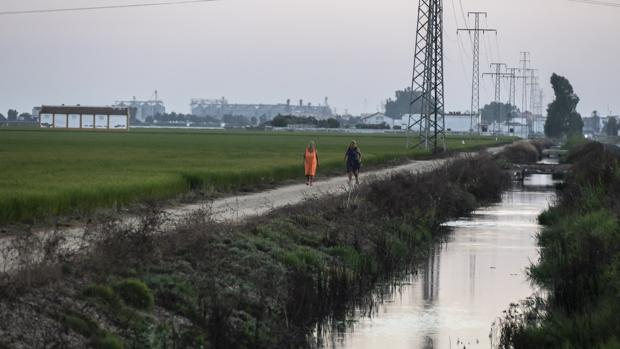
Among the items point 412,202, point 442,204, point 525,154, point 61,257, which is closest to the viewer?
point 61,257

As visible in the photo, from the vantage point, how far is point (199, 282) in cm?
2120

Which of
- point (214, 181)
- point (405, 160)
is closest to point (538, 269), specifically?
point (214, 181)

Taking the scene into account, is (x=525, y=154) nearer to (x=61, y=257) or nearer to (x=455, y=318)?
(x=455, y=318)

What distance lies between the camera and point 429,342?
22.3 metres

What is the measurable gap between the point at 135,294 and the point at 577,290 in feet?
27.9

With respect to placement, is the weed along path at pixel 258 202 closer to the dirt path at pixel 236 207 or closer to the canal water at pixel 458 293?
the dirt path at pixel 236 207

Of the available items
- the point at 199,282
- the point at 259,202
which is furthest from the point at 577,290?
the point at 259,202

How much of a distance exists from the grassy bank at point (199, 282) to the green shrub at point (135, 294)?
2cm

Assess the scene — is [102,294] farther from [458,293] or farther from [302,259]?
[458,293]

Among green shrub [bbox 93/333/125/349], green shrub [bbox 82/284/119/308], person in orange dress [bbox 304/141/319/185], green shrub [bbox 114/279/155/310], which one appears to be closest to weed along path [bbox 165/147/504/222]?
person in orange dress [bbox 304/141/319/185]

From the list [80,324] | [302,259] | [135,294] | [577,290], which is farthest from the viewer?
[302,259]

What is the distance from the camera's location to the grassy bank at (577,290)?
19.2 m

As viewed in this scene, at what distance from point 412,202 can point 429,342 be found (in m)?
21.1

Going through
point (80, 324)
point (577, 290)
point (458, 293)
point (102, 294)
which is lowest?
point (458, 293)
